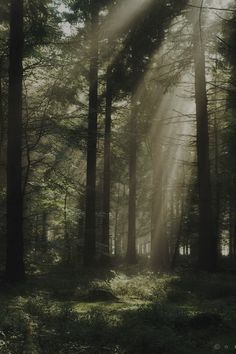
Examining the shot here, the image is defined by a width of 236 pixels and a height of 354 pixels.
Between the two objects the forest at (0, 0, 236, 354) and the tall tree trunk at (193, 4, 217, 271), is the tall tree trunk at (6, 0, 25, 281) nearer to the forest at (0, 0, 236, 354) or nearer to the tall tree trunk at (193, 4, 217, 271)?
the forest at (0, 0, 236, 354)

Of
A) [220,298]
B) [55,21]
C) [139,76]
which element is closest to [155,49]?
[139,76]

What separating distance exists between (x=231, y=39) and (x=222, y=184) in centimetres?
1468

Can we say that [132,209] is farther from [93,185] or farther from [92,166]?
[92,166]

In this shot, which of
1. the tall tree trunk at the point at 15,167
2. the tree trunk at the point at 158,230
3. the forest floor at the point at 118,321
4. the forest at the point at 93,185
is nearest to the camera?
the forest floor at the point at 118,321

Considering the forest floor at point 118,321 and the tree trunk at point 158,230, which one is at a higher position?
the tree trunk at point 158,230

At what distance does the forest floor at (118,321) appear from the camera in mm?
6637

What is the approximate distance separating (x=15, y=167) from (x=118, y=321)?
274 inches

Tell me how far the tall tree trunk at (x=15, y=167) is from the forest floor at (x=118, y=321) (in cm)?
93

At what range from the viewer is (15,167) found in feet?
45.1

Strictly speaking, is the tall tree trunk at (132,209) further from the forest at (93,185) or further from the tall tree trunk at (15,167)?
the tall tree trunk at (15,167)

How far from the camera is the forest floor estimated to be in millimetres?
6637

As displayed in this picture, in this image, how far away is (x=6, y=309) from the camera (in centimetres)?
895

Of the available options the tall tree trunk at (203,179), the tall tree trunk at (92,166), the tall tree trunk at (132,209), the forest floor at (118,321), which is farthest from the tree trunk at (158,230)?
the forest floor at (118,321)

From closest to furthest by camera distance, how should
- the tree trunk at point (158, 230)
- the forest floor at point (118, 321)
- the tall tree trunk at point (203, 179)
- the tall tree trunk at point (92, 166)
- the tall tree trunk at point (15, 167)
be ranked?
the forest floor at point (118, 321) → the tall tree trunk at point (15, 167) → the tall tree trunk at point (203, 179) → the tall tree trunk at point (92, 166) → the tree trunk at point (158, 230)
